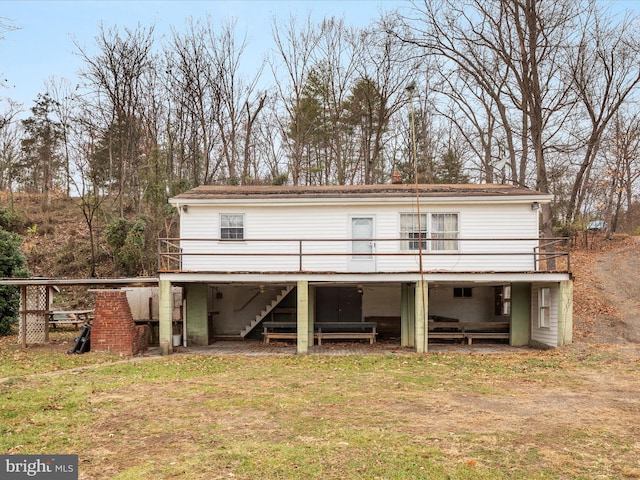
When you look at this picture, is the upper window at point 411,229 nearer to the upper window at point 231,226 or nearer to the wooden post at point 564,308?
the wooden post at point 564,308

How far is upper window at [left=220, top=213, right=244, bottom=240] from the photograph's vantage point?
17859 mm

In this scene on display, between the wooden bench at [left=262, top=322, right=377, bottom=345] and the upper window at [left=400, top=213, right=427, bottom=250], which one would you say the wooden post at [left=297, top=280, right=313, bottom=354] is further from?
the upper window at [left=400, top=213, right=427, bottom=250]

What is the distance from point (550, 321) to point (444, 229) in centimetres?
445

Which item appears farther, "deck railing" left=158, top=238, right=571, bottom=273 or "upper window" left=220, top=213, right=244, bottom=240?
"upper window" left=220, top=213, right=244, bottom=240

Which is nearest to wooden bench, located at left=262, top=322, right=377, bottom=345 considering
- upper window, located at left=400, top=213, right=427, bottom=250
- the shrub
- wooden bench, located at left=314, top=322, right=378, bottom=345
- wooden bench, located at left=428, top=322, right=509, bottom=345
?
wooden bench, located at left=314, top=322, right=378, bottom=345

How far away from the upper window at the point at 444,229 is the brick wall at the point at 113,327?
1016 centimetres

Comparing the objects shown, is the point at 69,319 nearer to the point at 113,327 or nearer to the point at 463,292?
the point at 113,327

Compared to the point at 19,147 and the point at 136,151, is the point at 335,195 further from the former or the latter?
the point at 19,147

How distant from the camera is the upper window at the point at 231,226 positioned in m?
17.9

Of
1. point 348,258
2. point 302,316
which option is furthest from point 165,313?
point 348,258

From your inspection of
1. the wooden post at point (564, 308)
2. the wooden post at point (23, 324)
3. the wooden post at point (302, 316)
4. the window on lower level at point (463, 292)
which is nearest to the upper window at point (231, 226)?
the wooden post at point (302, 316)

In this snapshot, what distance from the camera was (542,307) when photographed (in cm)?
1694

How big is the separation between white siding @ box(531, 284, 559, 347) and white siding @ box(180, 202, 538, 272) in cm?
103

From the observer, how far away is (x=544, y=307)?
55.2ft
